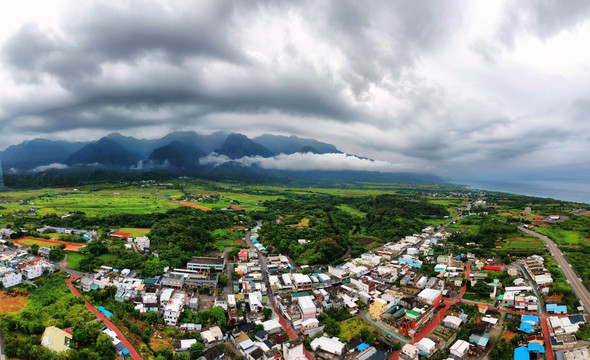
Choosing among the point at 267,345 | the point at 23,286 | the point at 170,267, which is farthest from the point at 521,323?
the point at 23,286

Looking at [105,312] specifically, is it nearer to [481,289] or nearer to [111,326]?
[111,326]

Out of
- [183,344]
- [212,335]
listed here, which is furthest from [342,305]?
[183,344]

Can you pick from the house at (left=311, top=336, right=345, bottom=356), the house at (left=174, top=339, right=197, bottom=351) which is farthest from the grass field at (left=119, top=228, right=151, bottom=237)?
the house at (left=311, top=336, right=345, bottom=356)

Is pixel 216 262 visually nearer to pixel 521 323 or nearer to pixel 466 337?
pixel 466 337

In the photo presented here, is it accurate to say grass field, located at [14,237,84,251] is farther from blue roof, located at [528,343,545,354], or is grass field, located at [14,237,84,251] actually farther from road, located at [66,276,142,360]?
blue roof, located at [528,343,545,354]

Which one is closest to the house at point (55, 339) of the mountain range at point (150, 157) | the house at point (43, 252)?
the house at point (43, 252)
